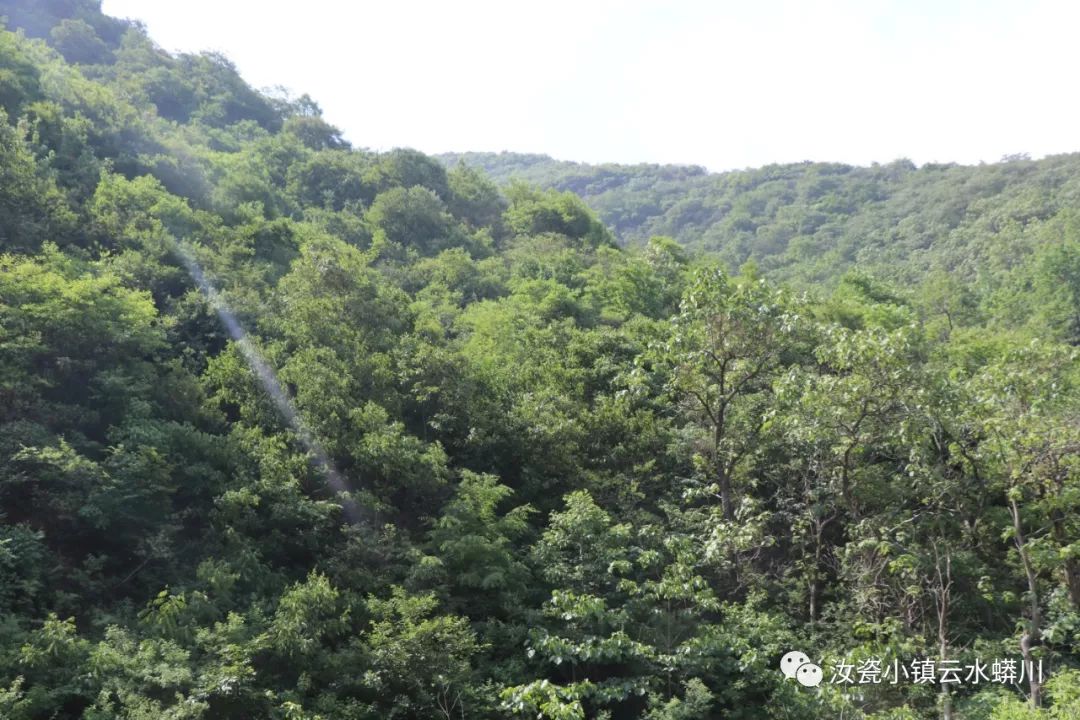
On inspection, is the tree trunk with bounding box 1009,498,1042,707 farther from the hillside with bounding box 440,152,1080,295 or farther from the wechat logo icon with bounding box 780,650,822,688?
the hillside with bounding box 440,152,1080,295

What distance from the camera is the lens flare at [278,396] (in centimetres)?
1279

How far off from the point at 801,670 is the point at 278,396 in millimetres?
9562

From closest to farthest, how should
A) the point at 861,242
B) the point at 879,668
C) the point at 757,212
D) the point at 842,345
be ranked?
the point at 879,668 → the point at 842,345 → the point at 861,242 → the point at 757,212

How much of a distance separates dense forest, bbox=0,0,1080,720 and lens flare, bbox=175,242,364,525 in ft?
0.19

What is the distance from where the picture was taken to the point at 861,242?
59.8 meters

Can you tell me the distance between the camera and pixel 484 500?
12586 millimetres

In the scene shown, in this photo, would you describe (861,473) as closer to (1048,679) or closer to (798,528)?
(798,528)

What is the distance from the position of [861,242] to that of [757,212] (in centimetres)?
1877

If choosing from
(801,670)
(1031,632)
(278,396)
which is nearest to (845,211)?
(1031,632)

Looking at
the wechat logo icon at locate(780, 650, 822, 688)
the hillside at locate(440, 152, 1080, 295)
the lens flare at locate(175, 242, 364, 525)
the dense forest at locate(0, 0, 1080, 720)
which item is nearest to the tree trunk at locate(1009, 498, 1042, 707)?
the dense forest at locate(0, 0, 1080, 720)

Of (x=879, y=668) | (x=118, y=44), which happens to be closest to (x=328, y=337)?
(x=879, y=668)

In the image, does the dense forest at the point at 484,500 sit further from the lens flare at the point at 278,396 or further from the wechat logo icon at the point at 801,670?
the wechat logo icon at the point at 801,670

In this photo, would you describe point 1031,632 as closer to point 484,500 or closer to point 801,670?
point 801,670

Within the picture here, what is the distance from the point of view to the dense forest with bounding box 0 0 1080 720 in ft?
32.1
